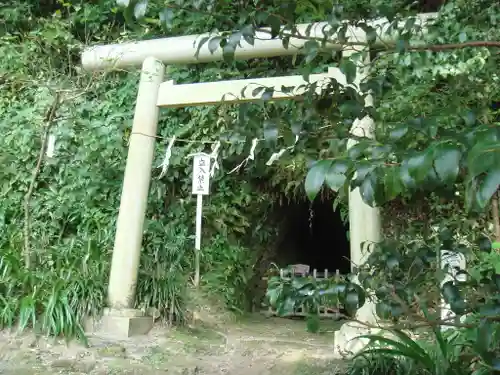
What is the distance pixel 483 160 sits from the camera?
871mm

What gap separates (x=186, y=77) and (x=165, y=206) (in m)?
1.45

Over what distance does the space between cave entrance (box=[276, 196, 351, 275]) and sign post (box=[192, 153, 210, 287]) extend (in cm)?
182

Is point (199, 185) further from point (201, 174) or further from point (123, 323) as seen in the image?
point (123, 323)

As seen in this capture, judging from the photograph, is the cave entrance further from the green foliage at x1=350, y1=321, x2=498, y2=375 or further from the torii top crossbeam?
the green foliage at x1=350, y1=321, x2=498, y2=375

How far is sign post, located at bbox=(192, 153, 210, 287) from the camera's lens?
16.8 ft

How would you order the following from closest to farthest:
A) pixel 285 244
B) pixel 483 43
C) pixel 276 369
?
pixel 483 43 < pixel 276 369 < pixel 285 244

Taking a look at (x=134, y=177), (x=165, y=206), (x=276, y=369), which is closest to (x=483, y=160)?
(x=276, y=369)

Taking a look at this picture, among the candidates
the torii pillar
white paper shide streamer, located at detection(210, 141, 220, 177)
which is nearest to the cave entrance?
white paper shide streamer, located at detection(210, 141, 220, 177)

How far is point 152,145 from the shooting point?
4.82 m

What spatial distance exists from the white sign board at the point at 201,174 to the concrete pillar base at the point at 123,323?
1.31 metres

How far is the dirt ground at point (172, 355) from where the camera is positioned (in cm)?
379

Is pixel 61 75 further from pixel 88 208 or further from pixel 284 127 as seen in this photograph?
pixel 284 127

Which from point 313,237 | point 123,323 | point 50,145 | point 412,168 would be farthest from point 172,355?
point 313,237

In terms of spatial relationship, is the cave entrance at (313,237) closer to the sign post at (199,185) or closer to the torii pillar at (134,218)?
the sign post at (199,185)
